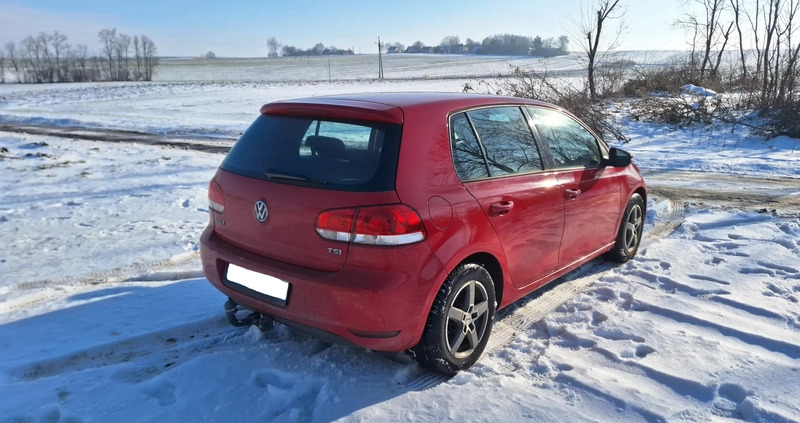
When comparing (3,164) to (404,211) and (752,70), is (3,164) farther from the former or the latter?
(752,70)

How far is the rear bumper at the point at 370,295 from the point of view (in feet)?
8.87

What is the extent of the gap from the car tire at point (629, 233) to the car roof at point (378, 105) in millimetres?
2014

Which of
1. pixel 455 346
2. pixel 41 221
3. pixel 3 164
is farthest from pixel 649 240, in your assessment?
pixel 3 164

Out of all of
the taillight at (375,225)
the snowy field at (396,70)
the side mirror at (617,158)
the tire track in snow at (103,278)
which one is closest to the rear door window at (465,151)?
the taillight at (375,225)

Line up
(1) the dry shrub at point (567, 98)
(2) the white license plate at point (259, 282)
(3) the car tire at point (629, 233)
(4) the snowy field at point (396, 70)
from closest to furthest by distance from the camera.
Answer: (2) the white license plate at point (259, 282)
(3) the car tire at point (629, 233)
(1) the dry shrub at point (567, 98)
(4) the snowy field at point (396, 70)

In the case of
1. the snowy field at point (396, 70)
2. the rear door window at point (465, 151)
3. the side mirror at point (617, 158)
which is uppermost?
the snowy field at point (396, 70)

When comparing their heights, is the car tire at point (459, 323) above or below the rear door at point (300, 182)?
below

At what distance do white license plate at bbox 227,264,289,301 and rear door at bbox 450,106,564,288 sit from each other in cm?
118

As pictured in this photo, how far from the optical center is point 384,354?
10.9 feet

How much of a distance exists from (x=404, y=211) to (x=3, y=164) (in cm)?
957

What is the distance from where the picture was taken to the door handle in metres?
3.21

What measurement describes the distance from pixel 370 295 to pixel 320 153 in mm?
884

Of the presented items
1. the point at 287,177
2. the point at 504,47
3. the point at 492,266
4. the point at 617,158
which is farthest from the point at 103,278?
the point at 504,47

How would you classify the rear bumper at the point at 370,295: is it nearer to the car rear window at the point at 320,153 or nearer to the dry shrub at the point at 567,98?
the car rear window at the point at 320,153
